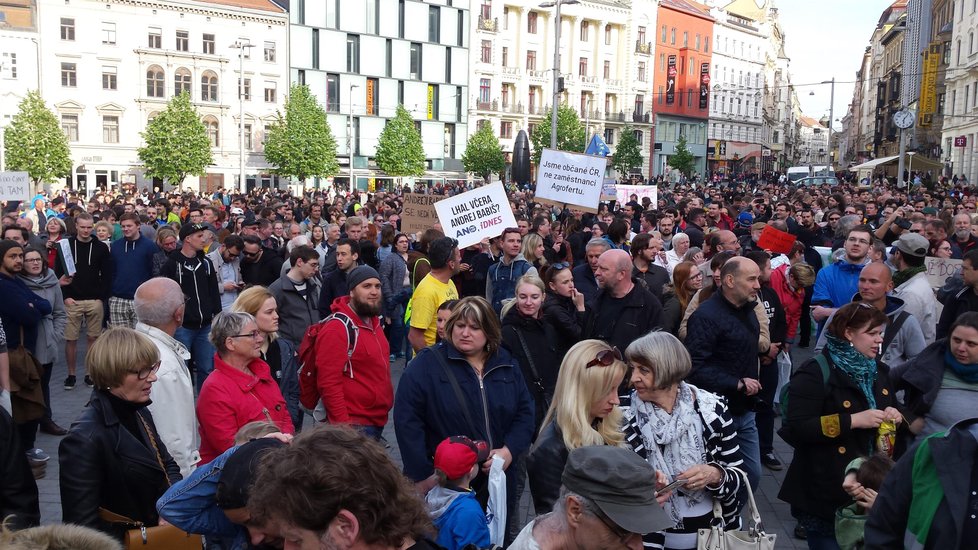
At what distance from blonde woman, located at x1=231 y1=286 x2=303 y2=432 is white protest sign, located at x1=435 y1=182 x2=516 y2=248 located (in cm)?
392

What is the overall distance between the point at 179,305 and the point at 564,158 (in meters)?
9.07

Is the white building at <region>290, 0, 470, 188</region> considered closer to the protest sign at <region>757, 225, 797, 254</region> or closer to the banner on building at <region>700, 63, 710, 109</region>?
the banner on building at <region>700, 63, 710, 109</region>

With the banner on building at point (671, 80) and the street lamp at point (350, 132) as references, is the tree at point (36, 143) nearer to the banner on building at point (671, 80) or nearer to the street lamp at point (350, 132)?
the street lamp at point (350, 132)

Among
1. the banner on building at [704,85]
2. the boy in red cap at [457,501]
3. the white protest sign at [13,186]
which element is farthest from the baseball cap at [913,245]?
the banner on building at [704,85]

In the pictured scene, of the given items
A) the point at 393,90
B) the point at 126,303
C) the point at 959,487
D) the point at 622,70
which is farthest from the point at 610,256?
the point at 622,70

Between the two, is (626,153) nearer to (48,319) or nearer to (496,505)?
(48,319)

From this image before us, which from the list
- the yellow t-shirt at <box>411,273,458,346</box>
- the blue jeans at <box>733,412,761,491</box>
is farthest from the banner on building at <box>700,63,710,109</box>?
the blue jeans at <box>733,412,761,491</box>

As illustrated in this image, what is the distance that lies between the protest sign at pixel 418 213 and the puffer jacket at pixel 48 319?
17.8 feet

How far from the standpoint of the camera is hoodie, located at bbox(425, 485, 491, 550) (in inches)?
125

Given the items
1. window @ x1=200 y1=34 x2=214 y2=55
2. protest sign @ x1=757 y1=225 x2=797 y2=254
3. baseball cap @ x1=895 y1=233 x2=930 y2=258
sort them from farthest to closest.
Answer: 1. window @ x1=200 y1=34 x2=214 y2=55
2. protest sign @ x1=757 y1=225 x2=797 y2=254
3. baseball cap @ x1=895 y1=233 x2=930 y2=258

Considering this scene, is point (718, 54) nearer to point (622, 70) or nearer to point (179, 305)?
point (622, 70)

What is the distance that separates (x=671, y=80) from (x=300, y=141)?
40.5m

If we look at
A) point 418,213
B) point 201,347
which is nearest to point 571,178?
point 418,213

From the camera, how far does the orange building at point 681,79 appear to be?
79.9 meters
